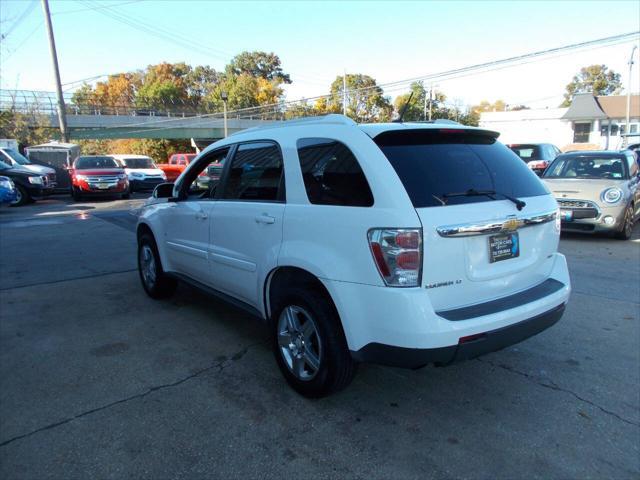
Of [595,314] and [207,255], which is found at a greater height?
[207,255]

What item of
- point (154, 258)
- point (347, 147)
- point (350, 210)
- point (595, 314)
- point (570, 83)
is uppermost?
point (570, 83)

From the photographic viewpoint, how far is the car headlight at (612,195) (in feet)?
27.1

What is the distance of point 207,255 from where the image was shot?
4.18 m

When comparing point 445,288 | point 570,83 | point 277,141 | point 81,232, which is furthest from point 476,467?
point 570,83

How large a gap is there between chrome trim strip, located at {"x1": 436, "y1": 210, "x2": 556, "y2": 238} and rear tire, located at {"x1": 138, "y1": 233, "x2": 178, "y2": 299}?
3.49 metres

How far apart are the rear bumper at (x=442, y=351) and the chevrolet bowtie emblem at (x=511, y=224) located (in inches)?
22.9

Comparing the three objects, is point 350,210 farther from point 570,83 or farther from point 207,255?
point 570,83

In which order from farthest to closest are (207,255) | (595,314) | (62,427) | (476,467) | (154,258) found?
(154,258) → (595,314) → (207,255) → (62,427) → (476,467)

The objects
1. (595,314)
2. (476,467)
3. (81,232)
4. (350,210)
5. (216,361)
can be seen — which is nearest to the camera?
(476,467)

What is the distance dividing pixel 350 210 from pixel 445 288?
0.71m

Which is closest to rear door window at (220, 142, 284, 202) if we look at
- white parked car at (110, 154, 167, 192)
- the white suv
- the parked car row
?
the white suv

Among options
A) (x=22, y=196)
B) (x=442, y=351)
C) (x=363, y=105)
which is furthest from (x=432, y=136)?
(x=363, y=105)

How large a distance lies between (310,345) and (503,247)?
1.41 metres

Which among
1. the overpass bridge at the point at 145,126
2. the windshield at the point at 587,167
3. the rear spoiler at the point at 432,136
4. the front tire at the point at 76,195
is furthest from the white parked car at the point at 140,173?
the overpass bridge at the point at 145,126
